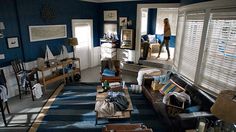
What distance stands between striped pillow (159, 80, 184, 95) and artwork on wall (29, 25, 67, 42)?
3.82 metres

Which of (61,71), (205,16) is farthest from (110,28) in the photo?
(205,16)

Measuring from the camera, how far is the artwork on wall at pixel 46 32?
16.0ft

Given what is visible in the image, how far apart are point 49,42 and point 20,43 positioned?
96 cm

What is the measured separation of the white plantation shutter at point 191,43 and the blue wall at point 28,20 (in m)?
3.98

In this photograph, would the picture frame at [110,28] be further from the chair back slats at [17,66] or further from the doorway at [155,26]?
the chair back slats at [17,66]

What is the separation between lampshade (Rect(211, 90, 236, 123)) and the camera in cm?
159

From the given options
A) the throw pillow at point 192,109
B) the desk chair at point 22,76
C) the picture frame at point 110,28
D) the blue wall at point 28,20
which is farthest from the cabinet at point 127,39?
the throw pillow at point 192,109

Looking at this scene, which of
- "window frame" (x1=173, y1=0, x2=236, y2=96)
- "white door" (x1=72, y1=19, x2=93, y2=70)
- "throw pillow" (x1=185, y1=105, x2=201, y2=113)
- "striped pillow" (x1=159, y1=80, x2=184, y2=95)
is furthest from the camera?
"white door" (x1=72, y1=19, x2=93, y2=70)

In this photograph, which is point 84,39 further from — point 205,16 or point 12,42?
point 205,16

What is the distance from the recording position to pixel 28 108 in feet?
13.1

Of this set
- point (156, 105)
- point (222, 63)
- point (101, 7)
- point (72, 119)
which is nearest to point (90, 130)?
point (72, 119)

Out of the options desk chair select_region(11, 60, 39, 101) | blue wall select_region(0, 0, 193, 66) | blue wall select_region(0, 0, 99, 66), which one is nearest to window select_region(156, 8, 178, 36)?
blue wall select_region(0, 0, 193, 66)

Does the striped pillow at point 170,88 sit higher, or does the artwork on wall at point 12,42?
the artwork on wall at point 12,42

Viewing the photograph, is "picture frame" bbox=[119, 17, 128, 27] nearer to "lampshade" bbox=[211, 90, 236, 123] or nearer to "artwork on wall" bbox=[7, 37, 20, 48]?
"artwork on wall" bbox=[7, 37, 20, 48]
